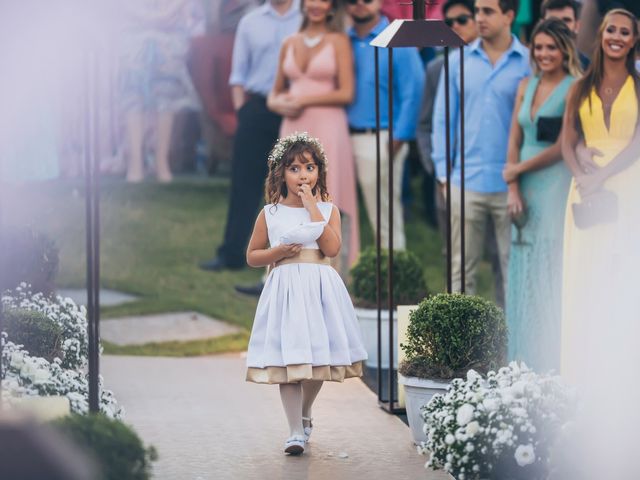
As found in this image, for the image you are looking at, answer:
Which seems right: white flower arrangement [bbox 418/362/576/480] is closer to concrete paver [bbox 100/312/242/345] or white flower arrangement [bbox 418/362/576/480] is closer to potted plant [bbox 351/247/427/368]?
potted plant [bbox 351/247/427/368]

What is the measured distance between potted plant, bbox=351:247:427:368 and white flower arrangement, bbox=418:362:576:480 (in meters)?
3.43

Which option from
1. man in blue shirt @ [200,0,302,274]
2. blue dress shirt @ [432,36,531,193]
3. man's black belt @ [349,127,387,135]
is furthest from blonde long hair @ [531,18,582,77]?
man in blue shirt @ [200,0,302,274]

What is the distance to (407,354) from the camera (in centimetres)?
696

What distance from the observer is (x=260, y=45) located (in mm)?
11375

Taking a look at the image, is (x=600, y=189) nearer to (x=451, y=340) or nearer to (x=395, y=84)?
(x=451, y=340)

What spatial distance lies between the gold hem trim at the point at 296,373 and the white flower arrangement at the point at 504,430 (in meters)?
0.93

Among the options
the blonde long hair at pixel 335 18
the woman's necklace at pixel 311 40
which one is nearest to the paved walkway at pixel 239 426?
the woman's necklace at pixel 311 40

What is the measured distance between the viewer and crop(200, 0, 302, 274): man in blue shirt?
11414 millimetres

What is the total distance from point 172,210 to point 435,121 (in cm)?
443

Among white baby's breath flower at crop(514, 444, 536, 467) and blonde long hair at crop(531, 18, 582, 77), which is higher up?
blonde long hair at crop(531, 18, 582, 77)

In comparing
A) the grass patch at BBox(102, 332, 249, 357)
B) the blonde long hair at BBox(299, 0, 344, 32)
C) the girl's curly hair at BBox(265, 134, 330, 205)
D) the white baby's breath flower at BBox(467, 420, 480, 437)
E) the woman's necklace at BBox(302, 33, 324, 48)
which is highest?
the blonde long hair at BBox(299, 0, 344, 32)

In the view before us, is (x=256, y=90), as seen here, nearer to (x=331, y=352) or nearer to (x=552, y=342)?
(x=552, y=342)

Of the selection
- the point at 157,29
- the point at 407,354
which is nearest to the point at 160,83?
the point at 157,29

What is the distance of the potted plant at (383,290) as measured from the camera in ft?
30.9
